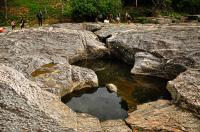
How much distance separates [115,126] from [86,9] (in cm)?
3248

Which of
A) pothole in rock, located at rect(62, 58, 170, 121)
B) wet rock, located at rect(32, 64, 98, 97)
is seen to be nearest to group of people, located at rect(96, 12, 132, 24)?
pothole in rock, located at rect(62, 58, 170, 121)

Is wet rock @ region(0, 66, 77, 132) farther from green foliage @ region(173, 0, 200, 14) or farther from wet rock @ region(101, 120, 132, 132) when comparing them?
green foliage @ region(173, 0, 200, 14)

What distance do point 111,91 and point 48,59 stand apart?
612 cm

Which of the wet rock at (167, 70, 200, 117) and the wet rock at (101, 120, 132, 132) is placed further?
the wet rock at (167, 70, 200, 117)

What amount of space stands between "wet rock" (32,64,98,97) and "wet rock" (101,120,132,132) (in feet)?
18.7

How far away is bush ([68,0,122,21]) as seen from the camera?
52.5 meters

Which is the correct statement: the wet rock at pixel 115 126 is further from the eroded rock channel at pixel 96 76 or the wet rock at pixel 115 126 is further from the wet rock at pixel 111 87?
the wet rock at pixel 111 87

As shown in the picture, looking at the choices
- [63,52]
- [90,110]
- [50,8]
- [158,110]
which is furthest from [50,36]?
[50,8]

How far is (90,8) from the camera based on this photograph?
52.3 metres

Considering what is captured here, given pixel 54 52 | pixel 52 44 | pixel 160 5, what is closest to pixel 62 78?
pixel 54 52

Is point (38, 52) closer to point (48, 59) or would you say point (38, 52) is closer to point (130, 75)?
point (48, 59)

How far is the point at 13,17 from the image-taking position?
184ft

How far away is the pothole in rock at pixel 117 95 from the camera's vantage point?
27.3 metres

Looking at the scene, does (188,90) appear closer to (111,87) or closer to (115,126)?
(115,126)
